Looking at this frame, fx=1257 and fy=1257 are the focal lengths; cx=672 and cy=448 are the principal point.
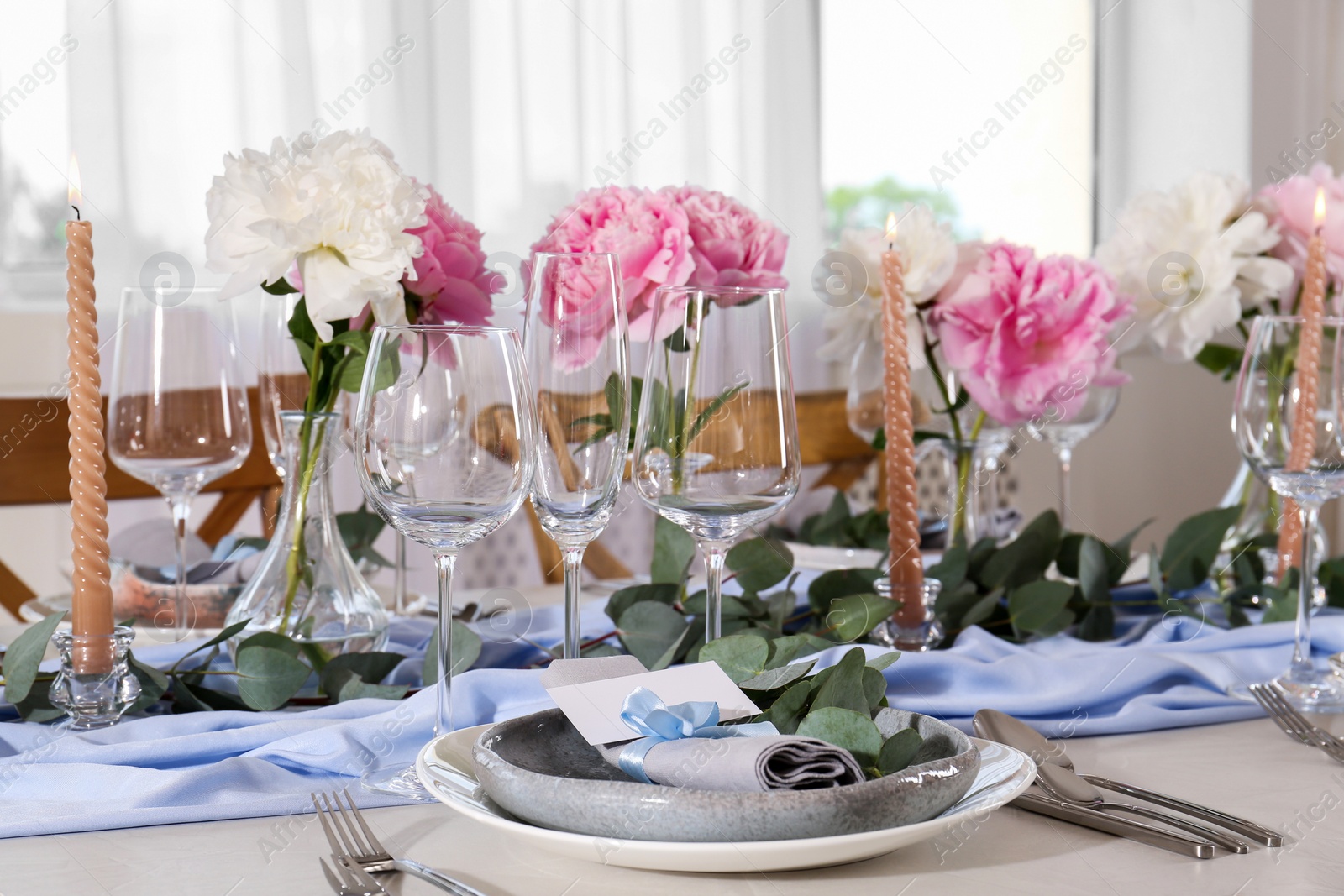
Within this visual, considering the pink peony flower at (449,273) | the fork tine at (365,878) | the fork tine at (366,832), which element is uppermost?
the pink peony flower at (449,273)

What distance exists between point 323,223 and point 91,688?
296 mm

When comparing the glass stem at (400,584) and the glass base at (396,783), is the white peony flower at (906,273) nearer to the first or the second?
the glass stem at (400,584)

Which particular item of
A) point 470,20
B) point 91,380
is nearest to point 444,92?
point 470,20

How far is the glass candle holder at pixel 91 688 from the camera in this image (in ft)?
2.27

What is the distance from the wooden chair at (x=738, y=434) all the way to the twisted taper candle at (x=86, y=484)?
242 mm

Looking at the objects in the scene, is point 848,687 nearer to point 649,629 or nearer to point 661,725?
point 661,725

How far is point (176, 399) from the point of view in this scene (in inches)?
36.9


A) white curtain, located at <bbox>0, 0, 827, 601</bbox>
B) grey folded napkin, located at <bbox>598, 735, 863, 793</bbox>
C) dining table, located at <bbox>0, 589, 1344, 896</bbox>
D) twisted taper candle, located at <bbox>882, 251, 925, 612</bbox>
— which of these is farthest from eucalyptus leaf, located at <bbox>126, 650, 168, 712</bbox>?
white curtain, located at <bbox>0, 0, 827, 601</bbox>

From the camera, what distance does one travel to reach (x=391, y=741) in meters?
0.67

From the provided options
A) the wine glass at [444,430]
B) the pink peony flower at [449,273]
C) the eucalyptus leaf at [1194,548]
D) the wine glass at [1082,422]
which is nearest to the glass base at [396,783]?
the wine glass at [444,430]

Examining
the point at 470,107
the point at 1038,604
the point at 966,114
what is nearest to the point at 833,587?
the point at 1038,604

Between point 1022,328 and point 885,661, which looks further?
point 1022,328

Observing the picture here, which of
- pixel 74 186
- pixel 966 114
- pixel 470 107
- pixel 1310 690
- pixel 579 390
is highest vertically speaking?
pixel 966 114

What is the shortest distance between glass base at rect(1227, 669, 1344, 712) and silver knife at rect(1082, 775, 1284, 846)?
0.22 meters
